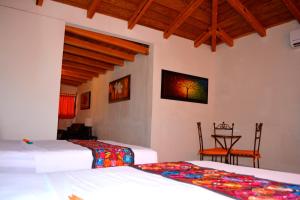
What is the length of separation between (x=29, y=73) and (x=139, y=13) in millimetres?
2069

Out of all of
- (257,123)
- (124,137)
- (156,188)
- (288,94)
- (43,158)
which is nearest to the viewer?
(156,188)

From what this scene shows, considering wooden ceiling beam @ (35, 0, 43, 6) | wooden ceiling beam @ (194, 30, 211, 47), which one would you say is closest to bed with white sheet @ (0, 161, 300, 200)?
wooden ceiling beam @ (35, 0, 43, 6)

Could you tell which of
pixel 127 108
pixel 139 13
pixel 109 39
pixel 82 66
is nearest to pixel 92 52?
pixel 109 39

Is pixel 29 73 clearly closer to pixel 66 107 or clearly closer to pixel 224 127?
pixel 224 127

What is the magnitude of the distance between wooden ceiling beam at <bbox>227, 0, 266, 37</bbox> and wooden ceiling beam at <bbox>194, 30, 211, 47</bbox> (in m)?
0.81

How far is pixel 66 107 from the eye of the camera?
29.2 feet

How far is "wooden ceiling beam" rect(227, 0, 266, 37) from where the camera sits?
13.0 feet

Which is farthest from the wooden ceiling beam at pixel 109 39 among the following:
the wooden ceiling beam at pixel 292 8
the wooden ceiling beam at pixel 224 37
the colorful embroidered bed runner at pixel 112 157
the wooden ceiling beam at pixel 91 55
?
the colorful embroidered bed runner at pixel 112 157

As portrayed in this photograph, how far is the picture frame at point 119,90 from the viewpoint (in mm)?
5823

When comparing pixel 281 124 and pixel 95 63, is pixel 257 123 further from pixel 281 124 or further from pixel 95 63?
pixel 95 63

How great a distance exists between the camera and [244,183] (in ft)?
3.82

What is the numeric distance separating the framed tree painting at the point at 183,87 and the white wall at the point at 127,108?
332mm

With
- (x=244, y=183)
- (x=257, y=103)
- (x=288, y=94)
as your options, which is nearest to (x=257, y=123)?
(x=257, y=103)

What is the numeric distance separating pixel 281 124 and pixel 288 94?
21.4 inches
